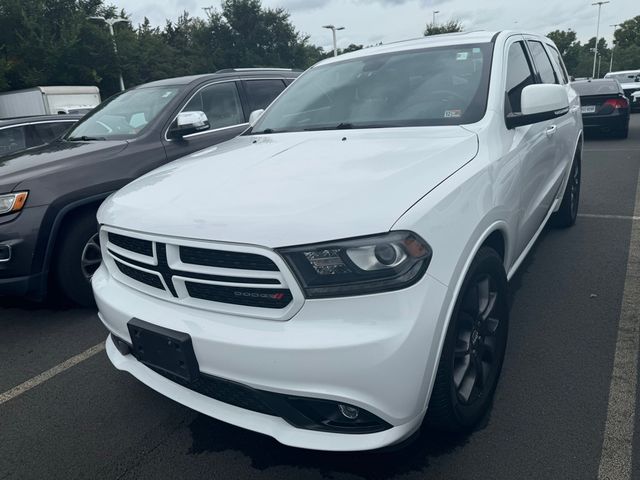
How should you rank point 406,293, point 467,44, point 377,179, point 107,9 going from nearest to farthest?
point 406,293 → point 377,179 → point 467,44 → point 107,9

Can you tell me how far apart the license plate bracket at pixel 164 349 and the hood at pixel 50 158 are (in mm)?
2075

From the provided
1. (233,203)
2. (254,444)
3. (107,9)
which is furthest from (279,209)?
(107,9)

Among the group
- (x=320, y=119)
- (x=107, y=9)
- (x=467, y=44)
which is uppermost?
(x=107, y=9)

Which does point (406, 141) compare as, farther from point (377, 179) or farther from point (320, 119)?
point (320, 119)

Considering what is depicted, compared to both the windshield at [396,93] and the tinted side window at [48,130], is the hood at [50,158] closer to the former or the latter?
the windshield at [396,93]

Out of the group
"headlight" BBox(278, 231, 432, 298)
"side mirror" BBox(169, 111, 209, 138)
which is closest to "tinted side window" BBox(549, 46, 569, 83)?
"side mirror" BBox(169, 111, 209, 138)

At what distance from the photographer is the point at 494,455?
85.5 inches

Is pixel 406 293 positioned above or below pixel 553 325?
above

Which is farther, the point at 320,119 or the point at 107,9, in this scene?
the point at 107,9

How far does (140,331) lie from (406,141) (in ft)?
4.88

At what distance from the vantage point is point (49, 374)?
3.12 m

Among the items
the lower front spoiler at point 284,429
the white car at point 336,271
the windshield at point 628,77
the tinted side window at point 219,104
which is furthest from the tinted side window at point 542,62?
the windshield at point 628,77

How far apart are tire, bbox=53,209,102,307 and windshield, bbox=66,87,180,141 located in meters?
0.98

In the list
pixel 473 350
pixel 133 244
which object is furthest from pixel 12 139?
pixel 473 350
